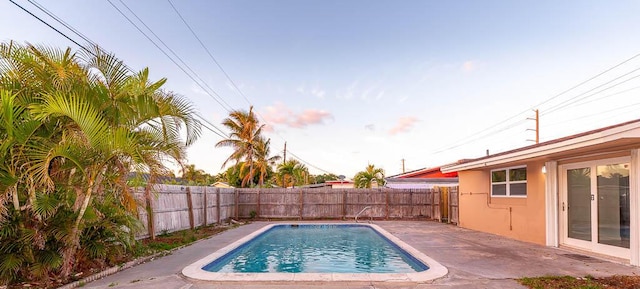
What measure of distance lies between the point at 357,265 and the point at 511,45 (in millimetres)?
10394

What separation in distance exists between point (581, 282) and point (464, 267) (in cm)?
176

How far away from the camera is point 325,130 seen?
24.9 meters

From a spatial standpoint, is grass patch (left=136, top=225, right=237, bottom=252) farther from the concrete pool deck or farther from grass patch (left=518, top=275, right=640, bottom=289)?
grass patch (left=518, top=275, right=640, bottom=289)

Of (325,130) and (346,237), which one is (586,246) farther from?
(325,130)

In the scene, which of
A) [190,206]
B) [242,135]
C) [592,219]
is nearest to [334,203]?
[190,206]

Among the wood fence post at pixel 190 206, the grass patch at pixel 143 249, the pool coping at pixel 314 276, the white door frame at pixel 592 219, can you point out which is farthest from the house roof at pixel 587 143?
the wood fence post at pixel 190 206

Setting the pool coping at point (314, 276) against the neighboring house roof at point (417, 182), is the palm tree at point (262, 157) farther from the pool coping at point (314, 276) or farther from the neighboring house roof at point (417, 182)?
the pool coping at point (314, 276)

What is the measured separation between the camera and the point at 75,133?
209 inches

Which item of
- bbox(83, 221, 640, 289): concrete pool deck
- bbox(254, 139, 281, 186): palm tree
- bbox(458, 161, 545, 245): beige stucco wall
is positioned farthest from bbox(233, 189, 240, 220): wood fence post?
bbox(458, 161, 545, 245): beige stucco wall

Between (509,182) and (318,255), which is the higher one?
(509,182)

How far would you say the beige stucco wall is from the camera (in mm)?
10094

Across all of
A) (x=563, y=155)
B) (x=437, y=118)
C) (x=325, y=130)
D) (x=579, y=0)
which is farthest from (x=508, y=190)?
Answer: (x=325, y=130)

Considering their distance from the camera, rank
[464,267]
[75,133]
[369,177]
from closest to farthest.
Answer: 1. [75,133]
2. [464,267]
3. [369,177]

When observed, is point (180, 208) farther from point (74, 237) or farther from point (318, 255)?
point (74, 237)
